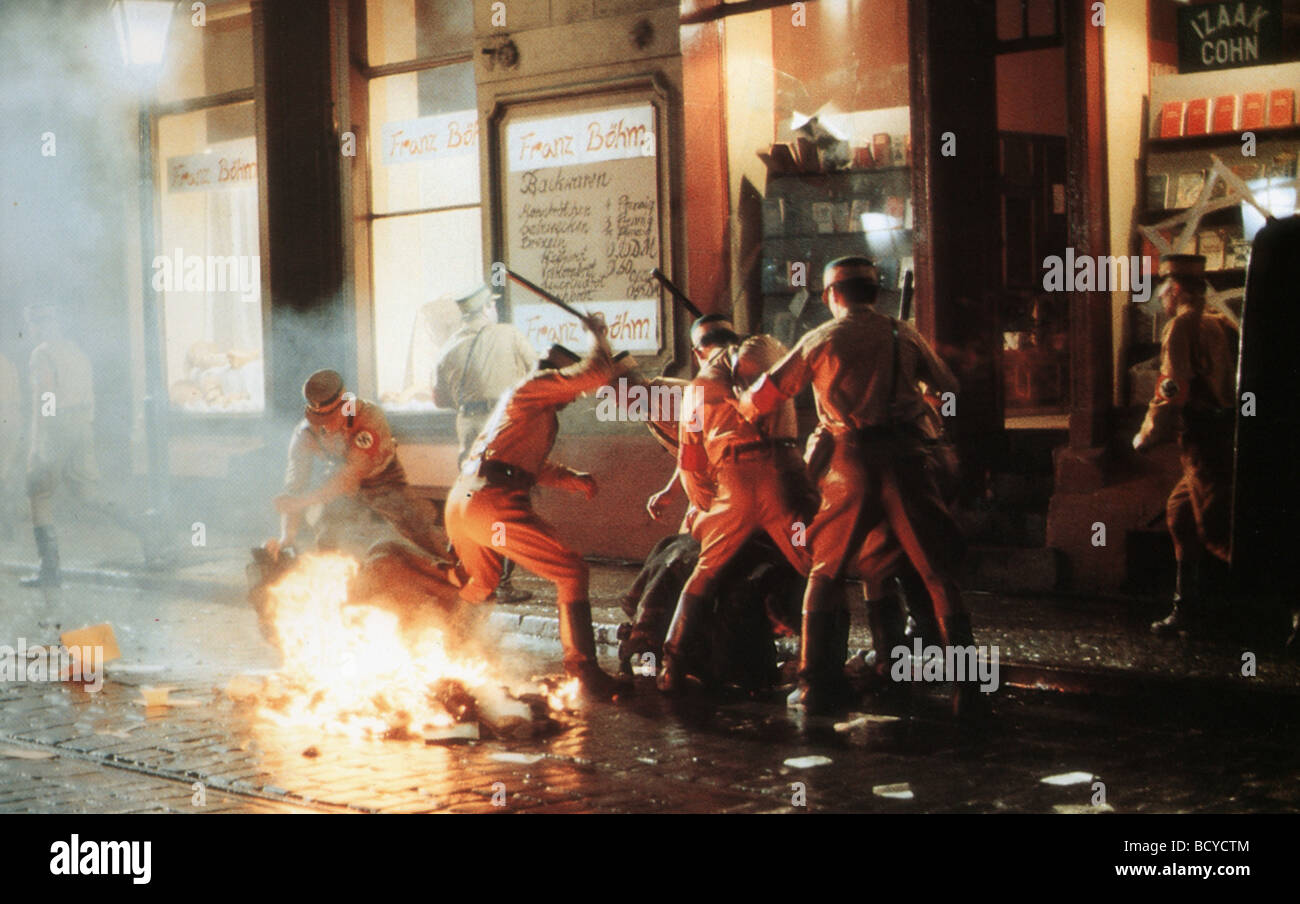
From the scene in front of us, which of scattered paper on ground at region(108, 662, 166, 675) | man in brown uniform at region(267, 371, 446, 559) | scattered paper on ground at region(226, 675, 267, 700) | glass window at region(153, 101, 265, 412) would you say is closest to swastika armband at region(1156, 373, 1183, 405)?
man in brown uniform at region(267, 371, 446, 559)

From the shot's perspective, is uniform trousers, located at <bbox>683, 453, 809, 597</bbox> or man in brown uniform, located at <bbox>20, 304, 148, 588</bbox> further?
man in brown uniform, located at <bbox>20, 304, 148, 588</bbox>

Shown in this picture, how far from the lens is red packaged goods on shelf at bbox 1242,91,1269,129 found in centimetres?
990

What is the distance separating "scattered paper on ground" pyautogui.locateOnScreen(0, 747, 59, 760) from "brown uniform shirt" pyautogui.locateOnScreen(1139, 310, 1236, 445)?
6.04m

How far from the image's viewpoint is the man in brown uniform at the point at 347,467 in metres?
8.49

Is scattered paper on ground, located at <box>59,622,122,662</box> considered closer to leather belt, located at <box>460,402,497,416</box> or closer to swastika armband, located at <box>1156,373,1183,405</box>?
leather belt, located at <box>460,402,497,416</box>

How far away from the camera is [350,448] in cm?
858

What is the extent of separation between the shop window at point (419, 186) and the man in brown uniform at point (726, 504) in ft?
21.4

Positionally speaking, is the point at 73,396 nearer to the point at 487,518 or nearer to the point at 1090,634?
the point at 487,518

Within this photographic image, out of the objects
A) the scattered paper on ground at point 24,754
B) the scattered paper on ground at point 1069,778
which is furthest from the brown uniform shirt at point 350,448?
the scattered paper on ground at point 1069,778

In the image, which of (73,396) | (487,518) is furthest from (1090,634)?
(73,396)

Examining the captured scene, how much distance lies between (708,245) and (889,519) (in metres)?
5.35

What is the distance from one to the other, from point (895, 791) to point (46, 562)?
927 cm

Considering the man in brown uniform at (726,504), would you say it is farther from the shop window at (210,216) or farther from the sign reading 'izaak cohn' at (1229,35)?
the shop window at (210,216)

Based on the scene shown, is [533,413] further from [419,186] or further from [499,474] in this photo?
[419,186]
